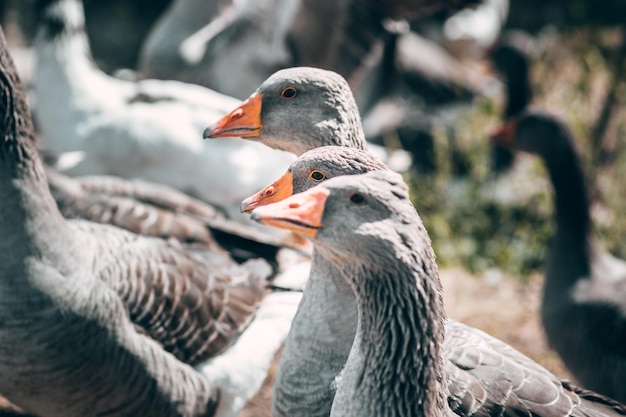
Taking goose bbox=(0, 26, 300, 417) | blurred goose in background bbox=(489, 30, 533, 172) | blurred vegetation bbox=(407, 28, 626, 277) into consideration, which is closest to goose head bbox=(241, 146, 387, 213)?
goose bbox=(0, 26, 300, 417)

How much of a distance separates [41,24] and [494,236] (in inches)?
173

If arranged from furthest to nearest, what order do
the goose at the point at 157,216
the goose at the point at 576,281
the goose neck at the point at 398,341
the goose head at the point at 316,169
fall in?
the goose at the point at 576,281
the goose at the point at 157,216
the goose head at the point at 316,169
the goose neck at the point at 398,341

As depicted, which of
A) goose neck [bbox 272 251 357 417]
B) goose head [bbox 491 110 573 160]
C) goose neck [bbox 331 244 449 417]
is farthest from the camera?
goose head [bbox 491 110 573 160]

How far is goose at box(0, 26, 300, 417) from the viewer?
360 centimetres

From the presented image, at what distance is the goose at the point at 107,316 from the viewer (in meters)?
3.60

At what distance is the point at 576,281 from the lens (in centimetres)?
539

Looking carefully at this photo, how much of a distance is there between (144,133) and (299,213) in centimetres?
373

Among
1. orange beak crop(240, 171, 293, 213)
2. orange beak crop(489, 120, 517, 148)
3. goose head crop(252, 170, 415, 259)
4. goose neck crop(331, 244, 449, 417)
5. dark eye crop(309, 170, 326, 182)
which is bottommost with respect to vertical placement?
goose neck crop(331, 244, 449, 417)

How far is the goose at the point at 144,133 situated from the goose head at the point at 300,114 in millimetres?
2072

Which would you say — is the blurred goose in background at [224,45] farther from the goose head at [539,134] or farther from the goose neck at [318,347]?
the goose neck at [318,347]

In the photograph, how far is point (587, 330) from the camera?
16.5 ft

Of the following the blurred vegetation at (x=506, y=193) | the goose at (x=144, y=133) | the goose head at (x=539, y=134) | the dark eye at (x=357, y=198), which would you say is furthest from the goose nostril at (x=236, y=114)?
the blurred vegetation at (x=506, y=193)

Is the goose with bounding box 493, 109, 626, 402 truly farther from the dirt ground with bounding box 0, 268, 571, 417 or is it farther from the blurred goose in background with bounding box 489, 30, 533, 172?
the blurred goose in background with bounding box 489, 30, 533, 172

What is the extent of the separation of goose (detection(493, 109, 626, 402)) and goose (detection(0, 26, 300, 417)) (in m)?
1.86
